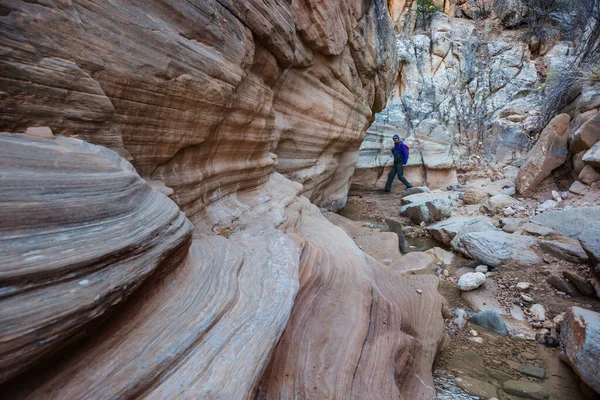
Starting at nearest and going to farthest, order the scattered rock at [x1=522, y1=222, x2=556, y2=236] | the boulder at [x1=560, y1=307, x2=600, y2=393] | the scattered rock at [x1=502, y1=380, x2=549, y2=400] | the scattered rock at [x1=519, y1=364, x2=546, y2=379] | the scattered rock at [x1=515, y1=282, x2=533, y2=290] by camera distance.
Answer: the boulder at [x1=560, y1=307, x2=600, y2=393] → the scattered rock at [x1=502, y1=380, x2=549, y2=400] → the scattered rock at [x1=519, y1=364, x2=546, y2=379] → the scattered rock at [x1=515, y1=282, x2=533, y2=290] → the scattered rock at [x1=522, y1=222, x2=556, y2=236]

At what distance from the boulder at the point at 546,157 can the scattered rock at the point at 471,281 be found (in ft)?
18.7

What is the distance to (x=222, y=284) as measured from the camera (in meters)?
2.12

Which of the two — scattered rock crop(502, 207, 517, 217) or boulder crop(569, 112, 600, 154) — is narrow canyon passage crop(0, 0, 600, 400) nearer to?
boulder crop(569, 112, 600, 154)

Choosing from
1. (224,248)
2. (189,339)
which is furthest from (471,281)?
(189,339)

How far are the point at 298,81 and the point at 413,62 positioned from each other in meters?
15.3

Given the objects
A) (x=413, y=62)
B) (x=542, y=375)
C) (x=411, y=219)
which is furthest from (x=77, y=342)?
(x=413, y=62)

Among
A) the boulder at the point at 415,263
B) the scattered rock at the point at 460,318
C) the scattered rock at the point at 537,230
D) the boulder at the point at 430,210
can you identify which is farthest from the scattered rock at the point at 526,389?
the boulder at the point at 430,210

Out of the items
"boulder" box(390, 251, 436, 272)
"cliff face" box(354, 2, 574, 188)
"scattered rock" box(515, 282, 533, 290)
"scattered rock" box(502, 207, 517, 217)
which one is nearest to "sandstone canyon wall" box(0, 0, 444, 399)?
"boulder" box(390, 251, 436, 272)

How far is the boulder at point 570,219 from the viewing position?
599cm

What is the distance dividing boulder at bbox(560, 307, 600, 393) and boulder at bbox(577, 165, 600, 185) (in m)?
6.25

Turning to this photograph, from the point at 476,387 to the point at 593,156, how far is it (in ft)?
24.4

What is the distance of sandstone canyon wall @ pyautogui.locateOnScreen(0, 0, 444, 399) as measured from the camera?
1300 millimetres

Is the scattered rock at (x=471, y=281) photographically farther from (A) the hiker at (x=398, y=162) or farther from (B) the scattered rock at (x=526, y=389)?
(A) the hiker at (x=398, y=162)

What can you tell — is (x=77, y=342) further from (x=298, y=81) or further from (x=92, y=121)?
(x=298, y=81)
